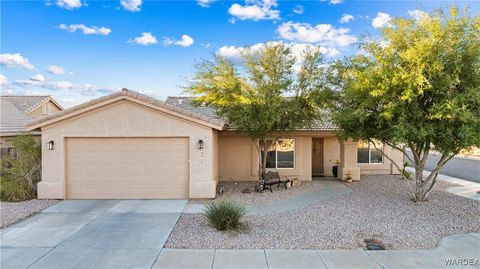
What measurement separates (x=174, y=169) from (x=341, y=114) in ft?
23.6

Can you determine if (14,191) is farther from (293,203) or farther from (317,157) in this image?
(317,157)

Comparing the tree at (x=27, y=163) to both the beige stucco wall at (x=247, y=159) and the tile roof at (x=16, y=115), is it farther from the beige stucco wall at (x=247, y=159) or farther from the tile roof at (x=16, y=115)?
the beige stucco wall at (x=247, y=159)

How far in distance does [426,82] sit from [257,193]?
8010 millimetres

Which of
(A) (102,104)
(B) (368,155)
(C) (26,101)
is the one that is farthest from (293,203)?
(C) (26,101)

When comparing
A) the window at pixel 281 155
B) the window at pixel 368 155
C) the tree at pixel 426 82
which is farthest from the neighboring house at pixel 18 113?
the window at pixel 368 155

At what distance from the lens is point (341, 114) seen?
38.2 ft

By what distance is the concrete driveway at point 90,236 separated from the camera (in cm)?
663

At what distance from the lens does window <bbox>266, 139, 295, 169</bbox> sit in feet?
56.5

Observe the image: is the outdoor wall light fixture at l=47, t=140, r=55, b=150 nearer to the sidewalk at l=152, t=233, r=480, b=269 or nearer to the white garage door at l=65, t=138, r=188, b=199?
the white garage door at l=65, t=138, r=188, b=199

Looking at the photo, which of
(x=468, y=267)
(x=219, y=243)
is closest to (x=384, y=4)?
(x=468, y=267)

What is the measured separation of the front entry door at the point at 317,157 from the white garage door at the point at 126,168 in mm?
9844

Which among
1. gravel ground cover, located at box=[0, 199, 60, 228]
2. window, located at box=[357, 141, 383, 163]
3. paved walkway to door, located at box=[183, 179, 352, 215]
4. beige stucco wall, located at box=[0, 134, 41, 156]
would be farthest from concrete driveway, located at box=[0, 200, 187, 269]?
window, located at box=[357, 141, 383, 163]

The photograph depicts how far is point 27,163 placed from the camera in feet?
42.6

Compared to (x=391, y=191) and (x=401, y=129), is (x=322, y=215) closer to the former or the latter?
(x=401, y=129)
